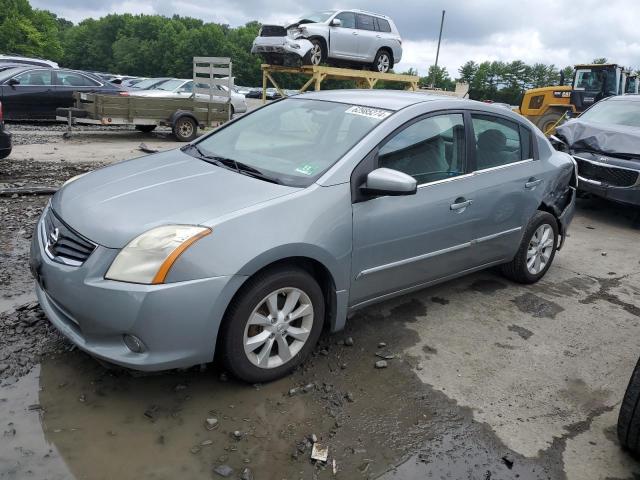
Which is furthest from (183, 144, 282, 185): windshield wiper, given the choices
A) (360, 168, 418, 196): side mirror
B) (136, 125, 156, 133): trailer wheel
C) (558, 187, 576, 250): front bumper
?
(136, 125, 156, 133): trailer wheel

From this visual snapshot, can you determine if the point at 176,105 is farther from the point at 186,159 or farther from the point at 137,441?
the point at 137,441

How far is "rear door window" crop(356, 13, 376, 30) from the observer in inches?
527

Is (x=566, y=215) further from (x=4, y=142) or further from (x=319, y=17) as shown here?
(x=319, y=17)

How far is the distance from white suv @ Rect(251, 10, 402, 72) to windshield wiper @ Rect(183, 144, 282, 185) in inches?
371

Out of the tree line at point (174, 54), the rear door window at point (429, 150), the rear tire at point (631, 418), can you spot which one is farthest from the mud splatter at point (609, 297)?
the tree line at point (174, 54)

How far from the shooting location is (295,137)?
3.62 metres

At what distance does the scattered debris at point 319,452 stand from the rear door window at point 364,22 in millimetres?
12690

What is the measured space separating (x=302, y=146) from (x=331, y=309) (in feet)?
3.63

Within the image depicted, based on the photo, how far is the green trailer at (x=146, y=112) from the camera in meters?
11.6

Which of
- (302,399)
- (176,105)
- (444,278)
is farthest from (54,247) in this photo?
(176,105)

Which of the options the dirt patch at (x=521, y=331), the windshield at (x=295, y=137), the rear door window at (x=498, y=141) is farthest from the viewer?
the rear door window at (x=498, y=141)

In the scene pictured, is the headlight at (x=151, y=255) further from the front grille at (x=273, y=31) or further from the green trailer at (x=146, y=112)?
the front grille at (x=273, y=31)

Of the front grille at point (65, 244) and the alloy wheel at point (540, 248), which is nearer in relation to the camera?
the front grille at point (65, 244)

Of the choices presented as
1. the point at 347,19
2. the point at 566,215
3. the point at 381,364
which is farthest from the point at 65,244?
the point at 347,19
